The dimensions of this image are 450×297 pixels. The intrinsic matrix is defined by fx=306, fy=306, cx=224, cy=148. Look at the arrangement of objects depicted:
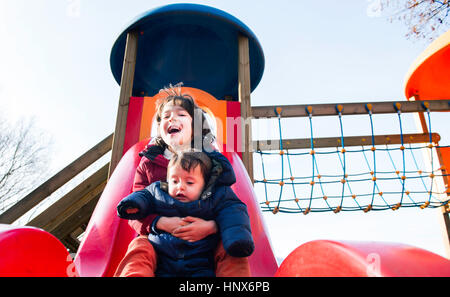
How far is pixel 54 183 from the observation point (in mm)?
2865

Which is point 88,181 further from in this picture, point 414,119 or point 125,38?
point 414,119

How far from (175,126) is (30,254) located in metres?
0.74

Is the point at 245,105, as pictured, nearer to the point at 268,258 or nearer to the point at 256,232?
the point at 256,232

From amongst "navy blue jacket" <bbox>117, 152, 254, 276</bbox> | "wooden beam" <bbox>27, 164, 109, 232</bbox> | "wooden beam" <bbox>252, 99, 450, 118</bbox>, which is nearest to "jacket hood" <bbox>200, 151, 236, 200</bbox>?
"navy blue jacket" <bbox>117, 152, 254, 276</bbox>

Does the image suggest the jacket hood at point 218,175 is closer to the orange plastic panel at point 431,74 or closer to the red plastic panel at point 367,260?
the red plastic panel at point 367,260

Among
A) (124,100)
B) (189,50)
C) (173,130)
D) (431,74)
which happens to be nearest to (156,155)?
(173,130)

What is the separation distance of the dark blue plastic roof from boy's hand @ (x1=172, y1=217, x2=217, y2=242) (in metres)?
2.12

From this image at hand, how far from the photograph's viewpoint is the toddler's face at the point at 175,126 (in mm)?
1354

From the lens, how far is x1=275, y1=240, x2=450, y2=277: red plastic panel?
1.85 ft

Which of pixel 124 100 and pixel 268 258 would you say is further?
pixel 124 100

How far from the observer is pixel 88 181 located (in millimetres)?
3359

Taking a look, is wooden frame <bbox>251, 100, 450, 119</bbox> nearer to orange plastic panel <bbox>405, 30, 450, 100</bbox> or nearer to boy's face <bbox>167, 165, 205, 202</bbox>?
orange plastic panel <bbox>405, 30, 450, 100</bbox>

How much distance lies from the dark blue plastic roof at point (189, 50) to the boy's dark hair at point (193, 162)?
75.3 inches

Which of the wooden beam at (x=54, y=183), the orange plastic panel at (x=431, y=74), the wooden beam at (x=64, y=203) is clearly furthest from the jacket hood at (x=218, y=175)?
the orange plastic panel at (x=431, y=74)
